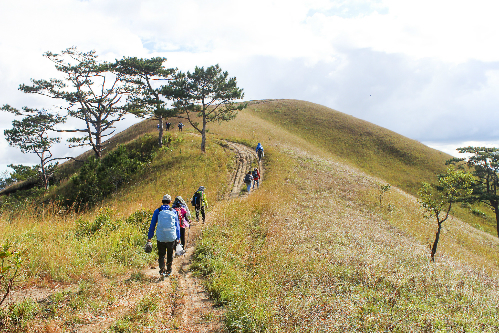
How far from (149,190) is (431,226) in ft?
76.4

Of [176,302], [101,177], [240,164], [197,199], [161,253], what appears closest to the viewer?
[176,302]

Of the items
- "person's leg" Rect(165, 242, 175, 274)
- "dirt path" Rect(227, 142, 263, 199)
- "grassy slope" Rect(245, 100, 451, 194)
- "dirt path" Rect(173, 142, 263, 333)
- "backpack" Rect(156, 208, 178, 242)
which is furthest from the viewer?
"grassy slope" Rect(245, 100, 451, 194)

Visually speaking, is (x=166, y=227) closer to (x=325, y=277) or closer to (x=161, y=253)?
(x=161, y=253)

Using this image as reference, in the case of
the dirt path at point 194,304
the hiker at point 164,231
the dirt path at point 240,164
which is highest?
the dirt path at point 240,164

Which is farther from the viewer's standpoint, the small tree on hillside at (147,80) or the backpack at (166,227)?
the small tree on hillside at (147,80)

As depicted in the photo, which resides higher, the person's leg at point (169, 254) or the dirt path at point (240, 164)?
the dirt path at point (240, 164)

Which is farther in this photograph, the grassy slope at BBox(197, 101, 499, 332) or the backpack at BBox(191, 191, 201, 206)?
the backpack at BBox(191, 191, 201, 206)

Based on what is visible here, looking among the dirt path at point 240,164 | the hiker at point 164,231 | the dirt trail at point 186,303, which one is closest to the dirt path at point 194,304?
the dirt trail at point 186,303

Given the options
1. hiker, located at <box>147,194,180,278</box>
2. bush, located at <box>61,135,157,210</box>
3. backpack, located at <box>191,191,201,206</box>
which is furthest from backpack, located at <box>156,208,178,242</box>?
bush, located at <box>61,135,157,210</box>

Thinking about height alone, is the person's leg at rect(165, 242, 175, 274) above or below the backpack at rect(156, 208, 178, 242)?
below

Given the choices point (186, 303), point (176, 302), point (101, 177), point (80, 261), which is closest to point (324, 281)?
point (186, 303)

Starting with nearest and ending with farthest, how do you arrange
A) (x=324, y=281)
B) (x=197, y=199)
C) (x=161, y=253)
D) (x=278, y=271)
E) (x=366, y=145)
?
(x=324, y=281), (x=278, y=271), (x=161, y=253), (x=197, y=199), (x=366, y=145)

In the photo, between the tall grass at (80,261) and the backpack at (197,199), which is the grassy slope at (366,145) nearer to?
the backpack at (197,199)

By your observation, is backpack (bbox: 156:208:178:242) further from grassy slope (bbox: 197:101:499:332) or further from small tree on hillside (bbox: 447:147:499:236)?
small tree on hillside (bbox: 447:147:499:236)
